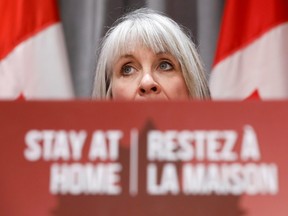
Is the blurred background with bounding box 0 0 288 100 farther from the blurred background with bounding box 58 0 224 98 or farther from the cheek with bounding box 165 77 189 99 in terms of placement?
the cheek with bounding box 165 77 189 99

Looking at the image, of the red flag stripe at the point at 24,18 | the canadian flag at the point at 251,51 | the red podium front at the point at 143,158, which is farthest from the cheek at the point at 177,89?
the red flag stripe at the point at 24,18

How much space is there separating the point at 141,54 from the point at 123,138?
407 mm

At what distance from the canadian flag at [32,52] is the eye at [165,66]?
29.1 inches

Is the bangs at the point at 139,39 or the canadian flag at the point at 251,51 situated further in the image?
the canadian flag at the point at 251,51

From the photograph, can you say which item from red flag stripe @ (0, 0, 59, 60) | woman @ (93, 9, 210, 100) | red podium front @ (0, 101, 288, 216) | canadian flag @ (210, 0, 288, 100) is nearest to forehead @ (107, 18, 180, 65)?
woman @ (93, 9, 210, 100)

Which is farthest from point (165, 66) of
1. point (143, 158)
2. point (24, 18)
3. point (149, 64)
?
point (24, 18)

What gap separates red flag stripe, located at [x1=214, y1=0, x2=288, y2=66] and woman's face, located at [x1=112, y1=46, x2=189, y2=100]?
2.39ft

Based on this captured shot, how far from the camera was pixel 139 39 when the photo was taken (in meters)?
0.95

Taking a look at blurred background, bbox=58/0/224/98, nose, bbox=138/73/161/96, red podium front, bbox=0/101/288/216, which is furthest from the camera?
blurred background, bbox=58/0/224/98

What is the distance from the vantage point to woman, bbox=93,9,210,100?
93 cm

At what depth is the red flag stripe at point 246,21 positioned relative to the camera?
168 cm

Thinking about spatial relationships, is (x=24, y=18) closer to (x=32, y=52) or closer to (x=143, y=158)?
(x=32, y=52)

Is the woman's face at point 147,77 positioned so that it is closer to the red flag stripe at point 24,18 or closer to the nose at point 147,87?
the nose at point 147,87

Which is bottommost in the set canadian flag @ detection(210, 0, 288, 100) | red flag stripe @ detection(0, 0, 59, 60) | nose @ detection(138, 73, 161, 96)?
nose @ detection(138, 73, 161, 96)
